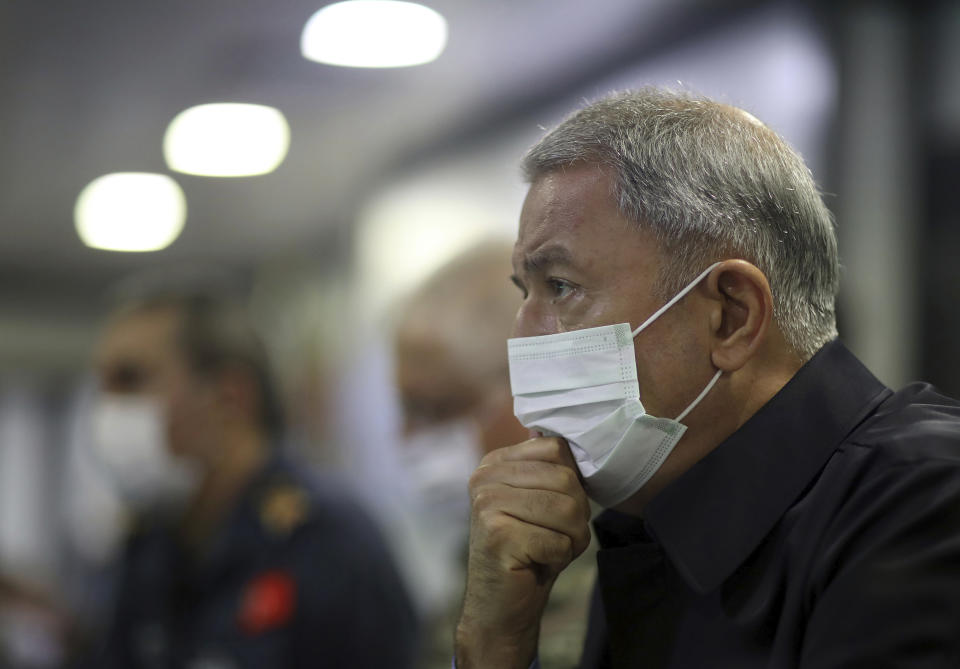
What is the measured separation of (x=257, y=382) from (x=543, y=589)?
1879 millimetres

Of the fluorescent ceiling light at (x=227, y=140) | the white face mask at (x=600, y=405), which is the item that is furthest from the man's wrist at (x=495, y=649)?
the fluorescent ceiling light at (x=227, y=140)

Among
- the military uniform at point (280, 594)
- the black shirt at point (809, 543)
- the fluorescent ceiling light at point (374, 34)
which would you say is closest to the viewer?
the black shirt at point (809, 543)

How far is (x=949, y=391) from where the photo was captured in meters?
3.49

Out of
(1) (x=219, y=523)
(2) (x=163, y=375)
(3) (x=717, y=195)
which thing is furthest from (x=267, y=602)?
(3) (x=717, y=195)

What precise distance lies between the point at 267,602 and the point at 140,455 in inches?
36.9

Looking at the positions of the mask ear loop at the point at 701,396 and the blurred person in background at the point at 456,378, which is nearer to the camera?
the mask ear loop at the point at 701,396

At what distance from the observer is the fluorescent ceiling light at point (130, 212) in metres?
5.95

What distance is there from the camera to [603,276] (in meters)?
1.48

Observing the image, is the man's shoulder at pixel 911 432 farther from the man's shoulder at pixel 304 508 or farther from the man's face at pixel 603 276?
the man's shoulder at pixel 304 508

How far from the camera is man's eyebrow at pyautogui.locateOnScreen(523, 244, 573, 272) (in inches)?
59.1

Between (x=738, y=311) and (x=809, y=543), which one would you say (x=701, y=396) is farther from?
(x=809, y=543)

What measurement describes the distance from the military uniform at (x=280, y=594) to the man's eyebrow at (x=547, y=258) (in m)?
1.48

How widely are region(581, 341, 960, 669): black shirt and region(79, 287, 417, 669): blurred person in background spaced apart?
129cm

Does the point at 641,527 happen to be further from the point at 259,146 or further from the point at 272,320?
the point at 272,320
